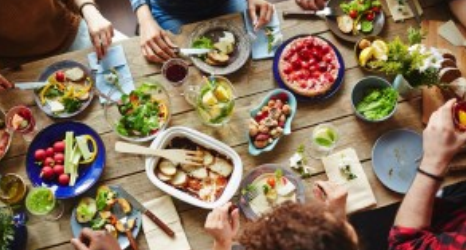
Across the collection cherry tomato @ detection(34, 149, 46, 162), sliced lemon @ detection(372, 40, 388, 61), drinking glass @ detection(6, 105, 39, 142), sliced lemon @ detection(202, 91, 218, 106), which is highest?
sliced lemon @ detection(372, 40, 388, 61)

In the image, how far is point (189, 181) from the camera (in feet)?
5.86

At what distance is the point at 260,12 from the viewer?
201 cm

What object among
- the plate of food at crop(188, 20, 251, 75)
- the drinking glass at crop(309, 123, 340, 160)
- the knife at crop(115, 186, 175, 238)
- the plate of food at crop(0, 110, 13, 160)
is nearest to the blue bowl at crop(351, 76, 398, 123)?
the drinking glass at crop(309, 123, 340, 160)

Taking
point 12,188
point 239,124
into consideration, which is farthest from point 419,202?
point 12,188

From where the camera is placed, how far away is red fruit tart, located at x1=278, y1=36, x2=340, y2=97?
6.19 feet

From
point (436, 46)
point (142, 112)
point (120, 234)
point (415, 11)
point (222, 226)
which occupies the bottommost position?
point (120, 234)

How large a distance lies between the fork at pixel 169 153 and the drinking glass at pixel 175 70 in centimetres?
30

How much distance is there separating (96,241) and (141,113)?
1.67ft

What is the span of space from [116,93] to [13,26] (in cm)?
56

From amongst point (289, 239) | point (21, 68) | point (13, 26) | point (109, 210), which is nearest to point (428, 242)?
point (289, 239)

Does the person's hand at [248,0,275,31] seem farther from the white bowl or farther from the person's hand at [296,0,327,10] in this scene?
the white bowl

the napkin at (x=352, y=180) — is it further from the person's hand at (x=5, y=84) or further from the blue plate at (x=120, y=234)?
the person's hand at (x=5, y=84)

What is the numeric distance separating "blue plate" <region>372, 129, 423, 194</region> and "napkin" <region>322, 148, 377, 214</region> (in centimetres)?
6

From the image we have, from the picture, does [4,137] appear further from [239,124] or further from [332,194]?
[332,194]
